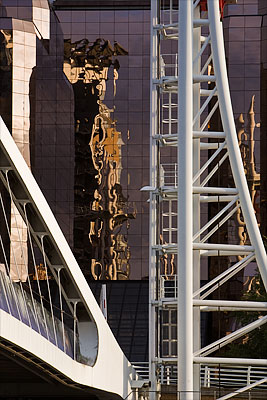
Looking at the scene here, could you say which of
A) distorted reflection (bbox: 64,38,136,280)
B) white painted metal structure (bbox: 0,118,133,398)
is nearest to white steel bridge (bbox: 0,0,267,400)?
white painted metal structure (bbox: 0,118,133,398)

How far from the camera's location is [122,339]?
7294 centimetres

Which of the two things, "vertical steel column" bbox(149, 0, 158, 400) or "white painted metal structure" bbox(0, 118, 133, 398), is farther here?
"vertical steel column" bbox(149, 0, 158, 400)

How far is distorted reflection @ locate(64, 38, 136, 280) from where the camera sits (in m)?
79.1

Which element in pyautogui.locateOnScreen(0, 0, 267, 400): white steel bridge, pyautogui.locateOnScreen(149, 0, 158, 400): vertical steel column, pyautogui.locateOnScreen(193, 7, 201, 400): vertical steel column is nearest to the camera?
pyautogui.locateOnScreen(0, 0, 267, 400): white steel bridge

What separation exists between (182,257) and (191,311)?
1637 mm

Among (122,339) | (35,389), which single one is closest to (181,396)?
(35,389)

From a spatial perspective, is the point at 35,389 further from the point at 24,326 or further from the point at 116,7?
the point at 116,7

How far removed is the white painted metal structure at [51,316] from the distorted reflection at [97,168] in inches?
1641

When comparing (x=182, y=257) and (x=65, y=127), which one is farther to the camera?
(x=65, y=127)

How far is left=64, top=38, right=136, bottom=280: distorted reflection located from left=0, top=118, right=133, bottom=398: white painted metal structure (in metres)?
41.7

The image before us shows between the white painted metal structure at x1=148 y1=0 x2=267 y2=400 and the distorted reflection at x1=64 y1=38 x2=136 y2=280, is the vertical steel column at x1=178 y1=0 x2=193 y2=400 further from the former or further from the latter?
the distorted reflection at x1=64 y1=38 x2=136 y2=280

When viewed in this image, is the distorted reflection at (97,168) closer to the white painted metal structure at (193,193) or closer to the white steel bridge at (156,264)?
the white steel bridge at (156,264)

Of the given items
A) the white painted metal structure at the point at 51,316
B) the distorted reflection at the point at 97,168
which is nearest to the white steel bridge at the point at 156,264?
the white painted metal structure at the point at 51,316

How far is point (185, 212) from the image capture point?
33656 mm
